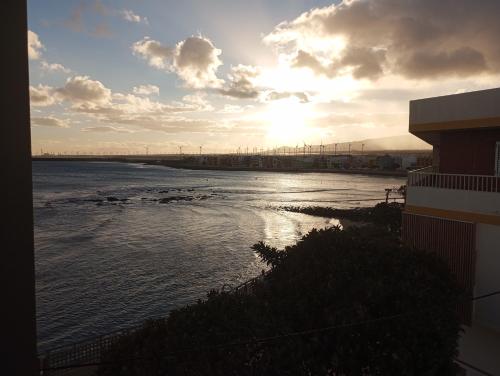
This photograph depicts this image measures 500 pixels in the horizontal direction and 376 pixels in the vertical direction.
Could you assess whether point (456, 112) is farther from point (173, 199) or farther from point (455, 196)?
point (173, 199)

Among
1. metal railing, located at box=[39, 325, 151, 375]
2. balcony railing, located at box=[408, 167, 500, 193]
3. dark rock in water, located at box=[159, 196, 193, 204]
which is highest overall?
balcony railing, located at box=[408, 167, 500, 193]

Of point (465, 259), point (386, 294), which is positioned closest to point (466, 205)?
point (465, 259)

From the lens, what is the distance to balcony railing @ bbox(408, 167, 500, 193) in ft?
46.6

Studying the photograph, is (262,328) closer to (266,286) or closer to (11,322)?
(266,286)

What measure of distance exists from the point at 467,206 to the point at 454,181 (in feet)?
6.35

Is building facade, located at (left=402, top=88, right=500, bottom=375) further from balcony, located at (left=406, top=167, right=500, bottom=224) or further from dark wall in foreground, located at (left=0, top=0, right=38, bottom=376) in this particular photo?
dark wall in foreground, located at (left=0, top=0, right=38, bottom=376)

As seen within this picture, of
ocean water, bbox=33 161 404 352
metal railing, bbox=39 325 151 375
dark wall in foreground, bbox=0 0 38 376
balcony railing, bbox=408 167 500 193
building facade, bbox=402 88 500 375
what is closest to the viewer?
dark wall in foreground, bbox=0 0 38 376

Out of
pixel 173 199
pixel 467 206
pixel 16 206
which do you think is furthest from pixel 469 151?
pixel 173 199

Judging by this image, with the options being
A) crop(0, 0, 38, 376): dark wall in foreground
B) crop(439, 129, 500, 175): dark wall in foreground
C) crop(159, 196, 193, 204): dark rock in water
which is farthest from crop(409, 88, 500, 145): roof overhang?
crop(159, 196, 193, 204): dark rock in water

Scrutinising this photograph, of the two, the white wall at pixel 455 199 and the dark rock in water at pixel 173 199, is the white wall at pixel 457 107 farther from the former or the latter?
the dark rock in water at pixel 173 199

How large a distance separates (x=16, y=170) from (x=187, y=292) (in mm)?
25221

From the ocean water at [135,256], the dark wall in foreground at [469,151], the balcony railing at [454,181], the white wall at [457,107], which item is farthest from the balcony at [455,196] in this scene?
the ocean water at [135,256]

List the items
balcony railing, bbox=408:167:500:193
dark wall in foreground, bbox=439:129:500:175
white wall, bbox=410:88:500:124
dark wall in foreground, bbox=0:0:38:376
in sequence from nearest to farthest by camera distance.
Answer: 1. dark wall in foreground, bbox=0:0:38:376
2. white wall, bbox=410:88:500:124
3. balcony railing, bbox=408:167:500:193
4. dark wall in foreground, bbox=439:129:500:175

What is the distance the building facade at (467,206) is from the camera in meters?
13.4
